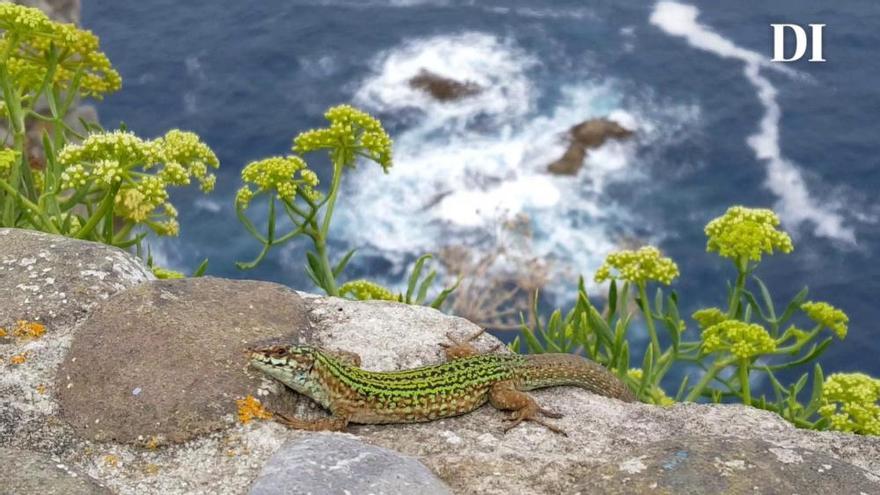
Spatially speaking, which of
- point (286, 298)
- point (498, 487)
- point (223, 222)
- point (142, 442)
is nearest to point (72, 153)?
point (286, 298)

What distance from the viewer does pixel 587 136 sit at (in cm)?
3303

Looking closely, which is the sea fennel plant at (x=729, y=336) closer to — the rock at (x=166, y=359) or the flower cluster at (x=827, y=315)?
the flower cluster at (x=827, y=315)

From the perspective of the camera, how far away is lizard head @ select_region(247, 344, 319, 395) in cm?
526

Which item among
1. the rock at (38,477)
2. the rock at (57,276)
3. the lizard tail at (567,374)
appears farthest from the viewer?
the lizard tail at (567,374)

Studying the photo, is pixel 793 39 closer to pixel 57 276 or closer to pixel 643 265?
pixel 643 265

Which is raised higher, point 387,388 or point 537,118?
point 387,388

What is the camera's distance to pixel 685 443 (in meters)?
4.86

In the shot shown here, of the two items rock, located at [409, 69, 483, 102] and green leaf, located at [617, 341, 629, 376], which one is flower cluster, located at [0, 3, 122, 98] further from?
rock, located at [409, 69, 483, 102]

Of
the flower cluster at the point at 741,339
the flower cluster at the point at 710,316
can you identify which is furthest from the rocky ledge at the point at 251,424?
the flower cluster at the point at 710,316

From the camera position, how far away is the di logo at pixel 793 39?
34594 mm

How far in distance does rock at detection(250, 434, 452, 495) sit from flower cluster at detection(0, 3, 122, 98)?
11.6ft

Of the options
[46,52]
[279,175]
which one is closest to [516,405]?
[279,175]

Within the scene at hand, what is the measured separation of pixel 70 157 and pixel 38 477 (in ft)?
8.39

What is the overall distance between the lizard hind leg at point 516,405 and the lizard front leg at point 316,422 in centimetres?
76
